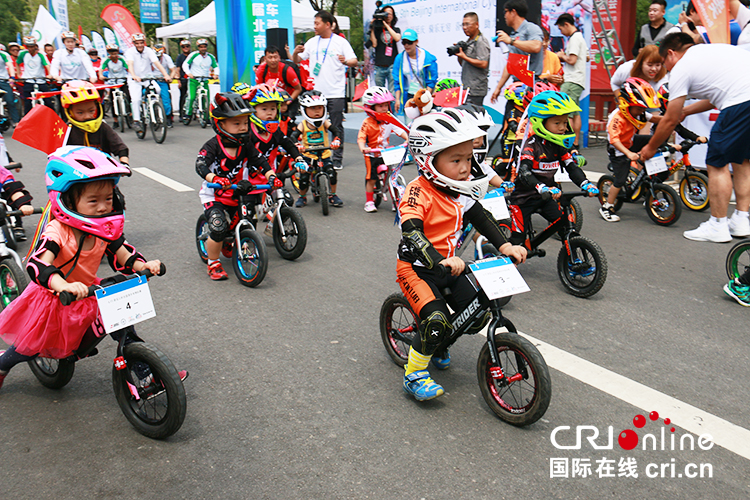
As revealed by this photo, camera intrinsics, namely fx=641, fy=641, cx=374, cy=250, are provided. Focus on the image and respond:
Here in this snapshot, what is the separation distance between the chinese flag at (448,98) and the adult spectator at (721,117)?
307 cm

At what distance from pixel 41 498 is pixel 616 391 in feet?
10.9

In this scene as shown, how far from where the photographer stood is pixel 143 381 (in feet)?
11.8

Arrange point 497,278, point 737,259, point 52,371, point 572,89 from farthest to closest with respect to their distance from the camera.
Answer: point 572,89 → point 737,259 → point 52,371 → point 497,278

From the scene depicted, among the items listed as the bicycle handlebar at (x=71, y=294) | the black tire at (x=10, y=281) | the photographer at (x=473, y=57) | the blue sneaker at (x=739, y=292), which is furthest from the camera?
the photographer at (x=473, y=57)

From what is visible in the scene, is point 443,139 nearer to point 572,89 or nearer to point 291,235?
point 291,235

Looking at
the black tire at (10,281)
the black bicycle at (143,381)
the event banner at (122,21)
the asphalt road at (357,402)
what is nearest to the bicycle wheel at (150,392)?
the black bicycle at (143,381)

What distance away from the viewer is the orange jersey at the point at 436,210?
12.6 ft

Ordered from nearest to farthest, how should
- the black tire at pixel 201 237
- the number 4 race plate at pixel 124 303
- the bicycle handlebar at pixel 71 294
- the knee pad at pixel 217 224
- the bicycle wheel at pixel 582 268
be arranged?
the bicycle handlebar at pixel 71 294
the number 4 race plate at pixel 124 303
the bicycle wheel at pixel 582 268
the knee pad at pixel 217 224
the black tire at pixel 201 237

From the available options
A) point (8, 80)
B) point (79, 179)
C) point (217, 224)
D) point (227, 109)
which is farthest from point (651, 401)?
point (8, 80)

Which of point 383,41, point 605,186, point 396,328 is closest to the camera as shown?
point 396,328

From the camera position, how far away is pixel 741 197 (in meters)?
7.13

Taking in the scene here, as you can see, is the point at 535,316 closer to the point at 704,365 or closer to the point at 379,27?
the point at 704,365

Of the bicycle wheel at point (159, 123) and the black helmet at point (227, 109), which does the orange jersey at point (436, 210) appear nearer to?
the black helmet at point (227, 109)

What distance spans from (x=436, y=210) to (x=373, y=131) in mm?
5262
